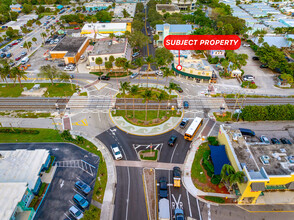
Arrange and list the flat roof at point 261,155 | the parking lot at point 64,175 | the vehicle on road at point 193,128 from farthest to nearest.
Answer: the vehicle on road at point 193,128, the flat roof at point 261,155, the parking lot at point 64,175

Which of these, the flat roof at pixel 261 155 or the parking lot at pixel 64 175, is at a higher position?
the flat roof at pixel 261 155

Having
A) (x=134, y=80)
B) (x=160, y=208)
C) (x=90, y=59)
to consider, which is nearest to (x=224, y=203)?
(x=160, y=208)

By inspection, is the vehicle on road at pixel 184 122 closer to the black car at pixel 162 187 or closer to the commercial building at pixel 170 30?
the black car at pixel 162 187

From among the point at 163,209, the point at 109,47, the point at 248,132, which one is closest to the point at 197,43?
the point at 109,47

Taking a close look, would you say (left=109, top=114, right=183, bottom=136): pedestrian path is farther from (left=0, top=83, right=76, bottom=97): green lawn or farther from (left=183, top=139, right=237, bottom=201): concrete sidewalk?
(left=0, top=83, right=76, bottom=97): green lawn

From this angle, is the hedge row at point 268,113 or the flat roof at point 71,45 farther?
the flat roof at point 71,45

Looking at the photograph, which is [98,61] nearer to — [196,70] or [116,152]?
[196,70]

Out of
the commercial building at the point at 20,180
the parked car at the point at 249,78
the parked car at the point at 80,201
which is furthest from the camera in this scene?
the parked car at the point at 249,78

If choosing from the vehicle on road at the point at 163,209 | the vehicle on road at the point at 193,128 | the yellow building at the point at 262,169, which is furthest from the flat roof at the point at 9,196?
the yellow building at the point at 262,169

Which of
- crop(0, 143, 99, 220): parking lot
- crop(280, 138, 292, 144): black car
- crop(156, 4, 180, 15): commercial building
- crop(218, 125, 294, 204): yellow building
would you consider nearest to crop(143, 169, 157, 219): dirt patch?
crop(0, 143, 99, 220): parking lot
